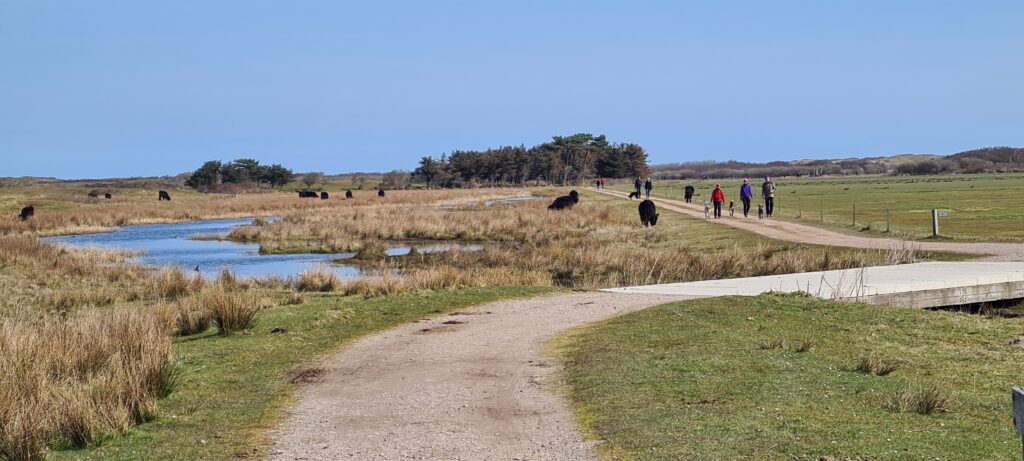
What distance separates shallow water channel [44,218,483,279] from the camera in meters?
34.5

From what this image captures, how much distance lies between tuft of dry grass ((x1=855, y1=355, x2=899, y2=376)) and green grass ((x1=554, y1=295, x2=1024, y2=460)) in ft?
0.29

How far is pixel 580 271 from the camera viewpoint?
91.6 feet

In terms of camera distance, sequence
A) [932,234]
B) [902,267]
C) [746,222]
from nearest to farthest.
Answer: [902,267]
[932,234]
[746,222]

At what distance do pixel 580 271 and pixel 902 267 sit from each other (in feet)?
27.3

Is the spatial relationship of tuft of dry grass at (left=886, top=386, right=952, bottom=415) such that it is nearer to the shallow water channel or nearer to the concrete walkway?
the concrete walkway

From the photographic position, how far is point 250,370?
42.4 feet

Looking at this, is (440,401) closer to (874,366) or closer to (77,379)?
(77,379)

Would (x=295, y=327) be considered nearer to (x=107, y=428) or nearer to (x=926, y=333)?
(x=107, y=428)

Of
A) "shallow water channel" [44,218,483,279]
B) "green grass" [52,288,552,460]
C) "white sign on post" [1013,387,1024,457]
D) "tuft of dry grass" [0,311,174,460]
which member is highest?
"white sign on post" [1013,387,1024,457]

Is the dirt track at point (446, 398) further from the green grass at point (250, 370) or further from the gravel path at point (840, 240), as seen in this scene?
the gravel path at point (840, 240)

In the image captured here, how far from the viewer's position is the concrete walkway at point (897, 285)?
1881cm

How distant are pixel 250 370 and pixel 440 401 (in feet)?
11.2

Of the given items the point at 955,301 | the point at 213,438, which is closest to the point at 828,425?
the point at 213,438

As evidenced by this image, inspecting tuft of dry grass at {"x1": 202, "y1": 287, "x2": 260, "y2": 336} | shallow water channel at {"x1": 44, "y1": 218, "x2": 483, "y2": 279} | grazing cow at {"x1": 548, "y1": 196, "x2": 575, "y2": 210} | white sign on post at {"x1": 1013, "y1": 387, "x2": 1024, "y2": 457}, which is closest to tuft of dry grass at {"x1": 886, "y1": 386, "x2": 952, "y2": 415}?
white sign on post at {"x1": 1013, "y1": 387, "x2": 1024, "y2": 457}
